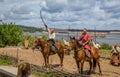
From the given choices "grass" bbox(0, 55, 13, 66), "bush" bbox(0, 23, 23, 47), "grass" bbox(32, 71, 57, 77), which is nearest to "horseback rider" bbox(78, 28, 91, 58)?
"grass" bbox(32, 71, 57, 77)

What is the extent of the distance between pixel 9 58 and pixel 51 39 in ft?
13.9

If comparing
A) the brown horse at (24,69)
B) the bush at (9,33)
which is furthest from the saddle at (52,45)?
the bush at (9,33)

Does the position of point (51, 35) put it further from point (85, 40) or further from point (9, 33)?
point (9, 33)

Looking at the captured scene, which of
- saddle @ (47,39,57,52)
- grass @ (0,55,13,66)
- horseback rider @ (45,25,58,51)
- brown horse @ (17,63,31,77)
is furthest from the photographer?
grass @ (0,55,13,66)

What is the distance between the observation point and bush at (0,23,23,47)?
3378 centimetres

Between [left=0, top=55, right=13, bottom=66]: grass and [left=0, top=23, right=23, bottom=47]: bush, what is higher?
[left=0, top=23, right=23, bottom=47]: bush

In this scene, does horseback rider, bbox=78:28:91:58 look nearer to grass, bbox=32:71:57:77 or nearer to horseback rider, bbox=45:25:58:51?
grass, bbox=32:71:57:77

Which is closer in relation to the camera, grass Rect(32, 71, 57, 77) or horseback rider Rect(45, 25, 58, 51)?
grass Rect(32, 71, 57, 77)

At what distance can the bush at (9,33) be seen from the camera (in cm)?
3378

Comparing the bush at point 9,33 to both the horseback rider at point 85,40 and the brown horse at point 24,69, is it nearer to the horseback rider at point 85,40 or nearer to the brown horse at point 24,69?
the horseback rider at point 85,40

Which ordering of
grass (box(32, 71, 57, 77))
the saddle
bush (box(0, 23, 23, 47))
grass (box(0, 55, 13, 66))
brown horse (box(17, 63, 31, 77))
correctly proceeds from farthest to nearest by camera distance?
bush (box(0, 23, 23, 47)), grass (box(0, 55, 13, 66)), the saddle, grass (box(32, 71, 57, 77)), brown horse (box(17, 63, 31, 77))

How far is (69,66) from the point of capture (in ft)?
62.3

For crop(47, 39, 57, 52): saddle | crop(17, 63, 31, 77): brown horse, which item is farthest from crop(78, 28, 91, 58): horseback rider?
crop(17, 63, 31, 77): brown horse

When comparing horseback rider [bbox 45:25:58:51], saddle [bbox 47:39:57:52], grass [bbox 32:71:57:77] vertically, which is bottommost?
grass [bbox 32:71:57:77]
